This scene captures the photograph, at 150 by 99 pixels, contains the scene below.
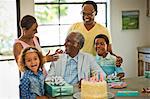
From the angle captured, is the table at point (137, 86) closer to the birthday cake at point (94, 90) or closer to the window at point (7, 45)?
the birthday cake at point (94, 90)

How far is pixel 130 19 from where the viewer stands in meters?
5.16

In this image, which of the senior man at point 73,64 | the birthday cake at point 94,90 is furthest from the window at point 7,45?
the birthday cake at point 94,90

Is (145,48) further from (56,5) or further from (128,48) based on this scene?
(56,5)

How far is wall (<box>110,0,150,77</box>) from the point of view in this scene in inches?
198

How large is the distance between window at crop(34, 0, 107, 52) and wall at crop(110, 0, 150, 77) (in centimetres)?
61

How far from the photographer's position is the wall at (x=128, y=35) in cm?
502

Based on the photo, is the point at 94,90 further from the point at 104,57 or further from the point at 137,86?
the point at 104,57

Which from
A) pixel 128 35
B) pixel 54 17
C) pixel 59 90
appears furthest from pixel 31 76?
pixel 128 35

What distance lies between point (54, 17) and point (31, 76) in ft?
8.36

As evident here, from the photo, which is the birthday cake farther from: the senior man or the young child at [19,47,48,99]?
the senior man

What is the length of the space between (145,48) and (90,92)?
10.4 ft

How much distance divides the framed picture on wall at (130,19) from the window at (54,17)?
772 mm

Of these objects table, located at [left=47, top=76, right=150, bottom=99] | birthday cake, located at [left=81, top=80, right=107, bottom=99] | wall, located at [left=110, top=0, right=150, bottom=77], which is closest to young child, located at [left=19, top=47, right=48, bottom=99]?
table, located at [left=47, top=76, right=150, bottom=99]

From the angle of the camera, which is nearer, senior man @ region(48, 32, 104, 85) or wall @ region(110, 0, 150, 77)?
senior man @ region(48, 32, 104, 85)
